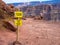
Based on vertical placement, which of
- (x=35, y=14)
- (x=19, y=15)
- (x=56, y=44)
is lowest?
(x=35, y=14)

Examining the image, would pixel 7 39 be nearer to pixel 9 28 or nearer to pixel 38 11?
→ pixel 9 28

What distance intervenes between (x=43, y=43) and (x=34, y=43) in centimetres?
36

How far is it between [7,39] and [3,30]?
127 cm

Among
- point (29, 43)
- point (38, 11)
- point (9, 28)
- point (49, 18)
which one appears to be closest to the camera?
point (29, 43)

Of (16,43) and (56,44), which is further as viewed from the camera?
(56,44)

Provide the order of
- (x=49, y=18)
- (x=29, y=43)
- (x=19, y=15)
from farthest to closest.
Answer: (x=49, y=18)
(x=29, y=43)
(x=19, y=15)

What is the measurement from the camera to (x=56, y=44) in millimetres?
7645

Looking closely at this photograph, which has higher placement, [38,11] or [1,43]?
[1,43]

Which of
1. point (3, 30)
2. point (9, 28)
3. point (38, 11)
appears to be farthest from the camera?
point (38, 11)

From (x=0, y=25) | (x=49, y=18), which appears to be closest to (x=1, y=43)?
(x=0, y=25)

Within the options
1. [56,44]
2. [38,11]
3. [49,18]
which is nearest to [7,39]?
[56,44]

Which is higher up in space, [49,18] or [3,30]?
[3,30]

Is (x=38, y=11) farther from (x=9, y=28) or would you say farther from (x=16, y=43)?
(x=16, y=43)

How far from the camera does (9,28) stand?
950cm
